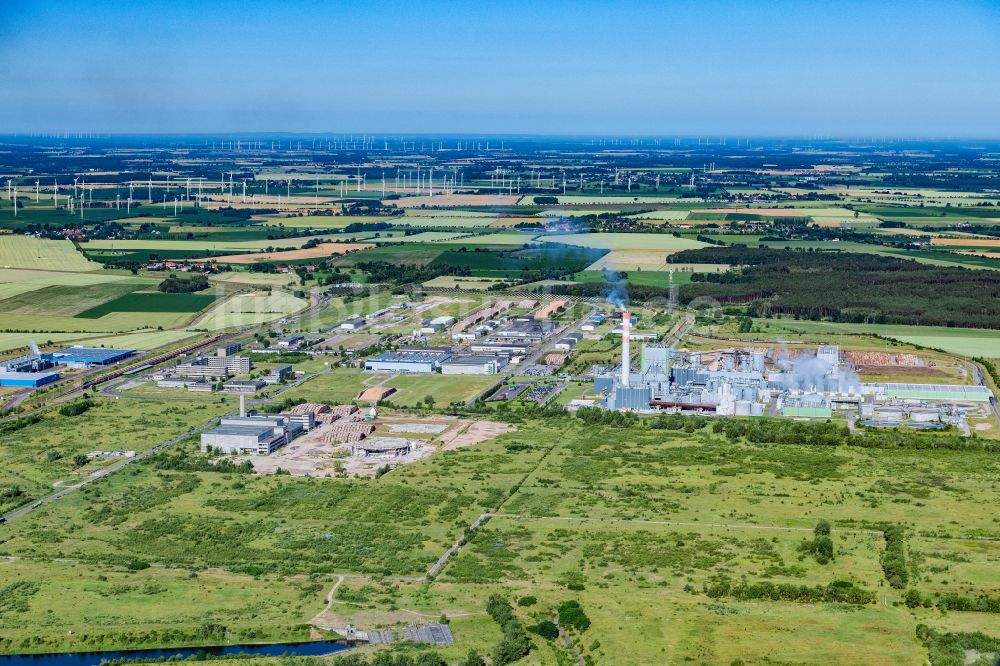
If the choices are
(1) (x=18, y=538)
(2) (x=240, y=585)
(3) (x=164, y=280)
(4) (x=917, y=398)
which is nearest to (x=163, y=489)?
(1) (x=18, y=538)

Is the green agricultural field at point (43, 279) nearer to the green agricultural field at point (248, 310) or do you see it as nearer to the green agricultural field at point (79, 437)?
the green agricultural field at point (248, 310)

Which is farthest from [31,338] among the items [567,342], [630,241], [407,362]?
[630,241]

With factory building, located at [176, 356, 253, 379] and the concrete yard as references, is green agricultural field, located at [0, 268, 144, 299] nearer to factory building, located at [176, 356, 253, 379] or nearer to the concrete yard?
factory building, located at [176, 356, 253, 379]

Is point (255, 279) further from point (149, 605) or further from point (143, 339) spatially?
point (149, 605)

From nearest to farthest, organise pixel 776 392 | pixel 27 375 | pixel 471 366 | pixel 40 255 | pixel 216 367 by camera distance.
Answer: pixel 776 392 → pixel 27 375 → pixel 216 367 → pixel 471 366 → pixel 40 255

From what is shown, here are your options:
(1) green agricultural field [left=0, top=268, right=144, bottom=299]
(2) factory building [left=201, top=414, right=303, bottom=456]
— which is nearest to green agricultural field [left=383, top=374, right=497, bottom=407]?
(2) factory building [left=201, top=414, right=303, bottom=456]
